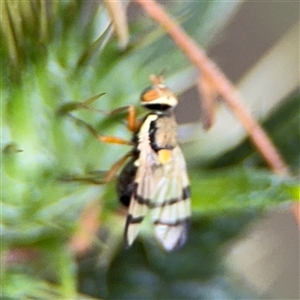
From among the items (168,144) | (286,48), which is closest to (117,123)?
(168,144)

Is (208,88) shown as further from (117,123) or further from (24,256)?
(24,256)

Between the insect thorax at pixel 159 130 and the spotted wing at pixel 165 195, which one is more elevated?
the insect thorax at pixel 159 130

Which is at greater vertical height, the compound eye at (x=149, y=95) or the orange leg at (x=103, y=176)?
the compound eye at (x=149, y=95)

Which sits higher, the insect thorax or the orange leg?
the insect thorax

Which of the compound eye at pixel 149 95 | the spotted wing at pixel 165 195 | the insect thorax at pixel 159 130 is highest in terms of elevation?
the compound eye at pixel 149 95
